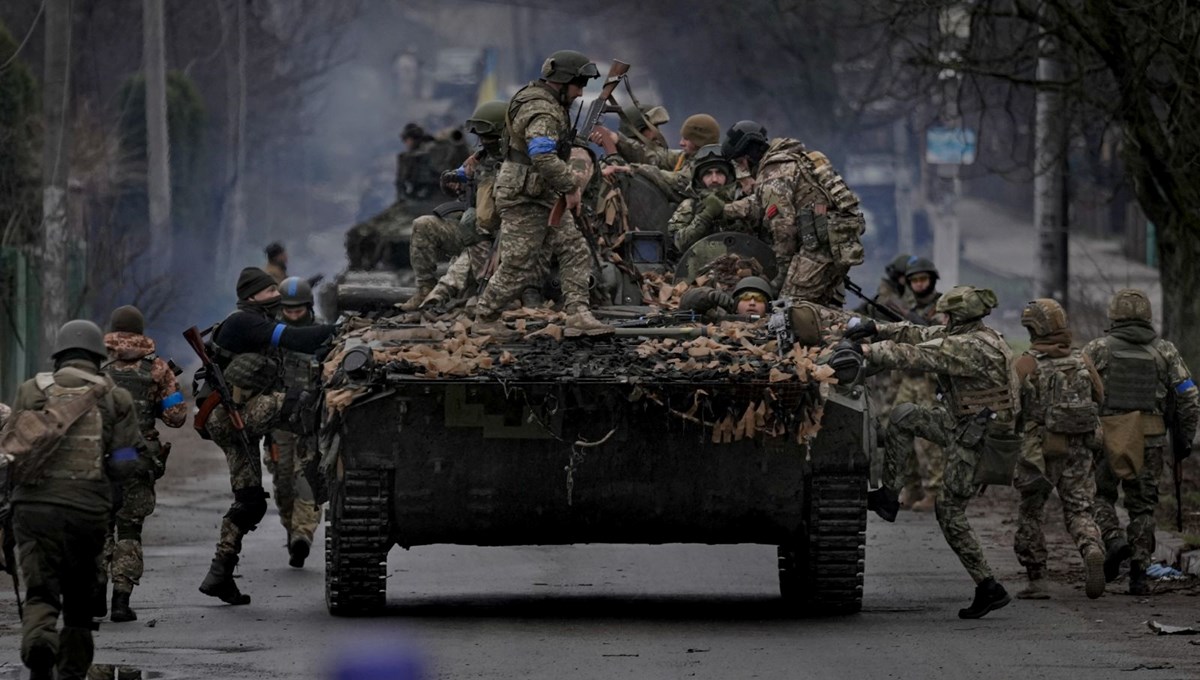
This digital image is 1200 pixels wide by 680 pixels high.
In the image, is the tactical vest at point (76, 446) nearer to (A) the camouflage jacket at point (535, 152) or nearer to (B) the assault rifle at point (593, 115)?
(A) the camouflage jacket at point (535, 152)

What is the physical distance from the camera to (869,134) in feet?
206

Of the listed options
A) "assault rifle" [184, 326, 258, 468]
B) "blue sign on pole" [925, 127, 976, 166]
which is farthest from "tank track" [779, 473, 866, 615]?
"blue sign on pole" [925, 127, 976, 166]

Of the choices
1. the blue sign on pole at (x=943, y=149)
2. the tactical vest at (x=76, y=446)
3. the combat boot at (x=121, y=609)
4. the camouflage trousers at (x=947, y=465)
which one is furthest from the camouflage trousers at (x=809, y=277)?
the blue sign on pole at (x=943, y=149)

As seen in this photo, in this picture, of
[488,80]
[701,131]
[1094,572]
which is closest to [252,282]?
[701,131]

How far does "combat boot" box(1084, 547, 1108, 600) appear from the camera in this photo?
40.7 feet

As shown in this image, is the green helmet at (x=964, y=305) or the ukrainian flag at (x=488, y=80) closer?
the green helmet at (x=964, y=305)

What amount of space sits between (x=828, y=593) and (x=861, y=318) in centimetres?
131

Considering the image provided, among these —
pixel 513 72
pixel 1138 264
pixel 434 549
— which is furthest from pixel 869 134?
pixel 434 549

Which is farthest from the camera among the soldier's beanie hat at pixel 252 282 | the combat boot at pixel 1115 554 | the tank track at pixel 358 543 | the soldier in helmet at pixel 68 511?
the soldier's beanie hat at pixel 252 282

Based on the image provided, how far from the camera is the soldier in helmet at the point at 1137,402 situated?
43.2 feet

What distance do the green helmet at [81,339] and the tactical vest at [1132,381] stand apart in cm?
565

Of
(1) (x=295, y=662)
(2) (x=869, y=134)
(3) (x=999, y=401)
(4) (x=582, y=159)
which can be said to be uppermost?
(2) (x=869, y=134)

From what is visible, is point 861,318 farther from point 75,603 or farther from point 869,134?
point 869,134

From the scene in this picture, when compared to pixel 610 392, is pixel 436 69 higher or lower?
higher
